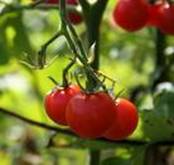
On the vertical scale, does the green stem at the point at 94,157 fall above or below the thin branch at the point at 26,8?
below

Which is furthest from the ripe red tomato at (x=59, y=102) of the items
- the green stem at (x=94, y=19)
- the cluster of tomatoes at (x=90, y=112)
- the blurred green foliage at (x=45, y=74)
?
the blurred green foliage at (x=45, y=74)

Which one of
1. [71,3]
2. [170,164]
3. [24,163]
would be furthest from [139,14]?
[24,163]

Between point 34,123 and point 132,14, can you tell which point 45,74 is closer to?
point 34,123

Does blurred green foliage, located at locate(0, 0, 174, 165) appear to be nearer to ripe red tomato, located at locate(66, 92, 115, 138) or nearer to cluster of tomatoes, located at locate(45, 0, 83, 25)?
cluster of tomatoes, located at locate(45, 0, 83, 25)

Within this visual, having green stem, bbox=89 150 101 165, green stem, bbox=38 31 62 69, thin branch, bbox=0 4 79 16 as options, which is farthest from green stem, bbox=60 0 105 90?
green stem, bbox=89 150 101 165

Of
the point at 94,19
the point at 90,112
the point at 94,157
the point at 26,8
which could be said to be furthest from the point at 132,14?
the point at 90,112

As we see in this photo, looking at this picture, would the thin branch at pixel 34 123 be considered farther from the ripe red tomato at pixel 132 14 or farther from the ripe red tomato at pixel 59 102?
the ripe red tomato at pixel 59 102
